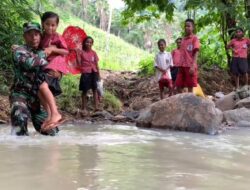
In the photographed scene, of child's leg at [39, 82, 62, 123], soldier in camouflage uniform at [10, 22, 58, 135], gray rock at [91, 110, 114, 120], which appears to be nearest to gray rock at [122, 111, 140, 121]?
gray rock at [91, 110, 114, 120]

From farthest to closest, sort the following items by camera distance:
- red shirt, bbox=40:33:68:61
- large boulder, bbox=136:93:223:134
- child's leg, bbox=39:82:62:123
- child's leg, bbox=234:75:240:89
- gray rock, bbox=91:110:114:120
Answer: child's leg, bbox=234:75:240:89, gray rock, bbox=91:110:114:120, large boulder, bbox=136:93:223:134, red shirt, bbox=40:33:68:61, child's leg, bbox=39:82:62:123

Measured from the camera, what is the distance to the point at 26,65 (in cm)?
469

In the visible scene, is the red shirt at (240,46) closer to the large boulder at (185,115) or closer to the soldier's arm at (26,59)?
the large boulder at (185,115)

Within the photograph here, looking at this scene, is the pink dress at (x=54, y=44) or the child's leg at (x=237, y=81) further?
the child's leg at (x=237, y=81)

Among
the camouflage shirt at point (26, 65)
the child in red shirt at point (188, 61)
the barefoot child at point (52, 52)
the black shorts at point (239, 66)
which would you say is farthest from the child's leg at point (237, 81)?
the camouflage shirt at point (26, 65)

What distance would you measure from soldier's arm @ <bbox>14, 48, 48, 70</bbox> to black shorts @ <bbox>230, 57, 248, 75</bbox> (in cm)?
A: 652

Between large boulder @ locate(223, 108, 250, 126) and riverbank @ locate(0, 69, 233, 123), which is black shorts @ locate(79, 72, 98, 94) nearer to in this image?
riverbank @ locate(0, 69, 233, 123)

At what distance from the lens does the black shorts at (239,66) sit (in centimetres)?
1027

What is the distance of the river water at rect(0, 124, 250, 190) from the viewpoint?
9.08 ft

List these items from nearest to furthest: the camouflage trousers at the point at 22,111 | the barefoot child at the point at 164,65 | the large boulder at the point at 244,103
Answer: the camouflage trousers at the point at 22,111 → the large boulder at the point at 244,103 → the barefoot child at the point at 164,65

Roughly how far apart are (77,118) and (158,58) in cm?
240

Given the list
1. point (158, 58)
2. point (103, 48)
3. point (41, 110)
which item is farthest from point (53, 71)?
point (103, 48)

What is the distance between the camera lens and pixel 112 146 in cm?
439

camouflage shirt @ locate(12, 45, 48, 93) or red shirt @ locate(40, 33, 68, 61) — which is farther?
red shirt @ locate(40, 33, 68, 61)
